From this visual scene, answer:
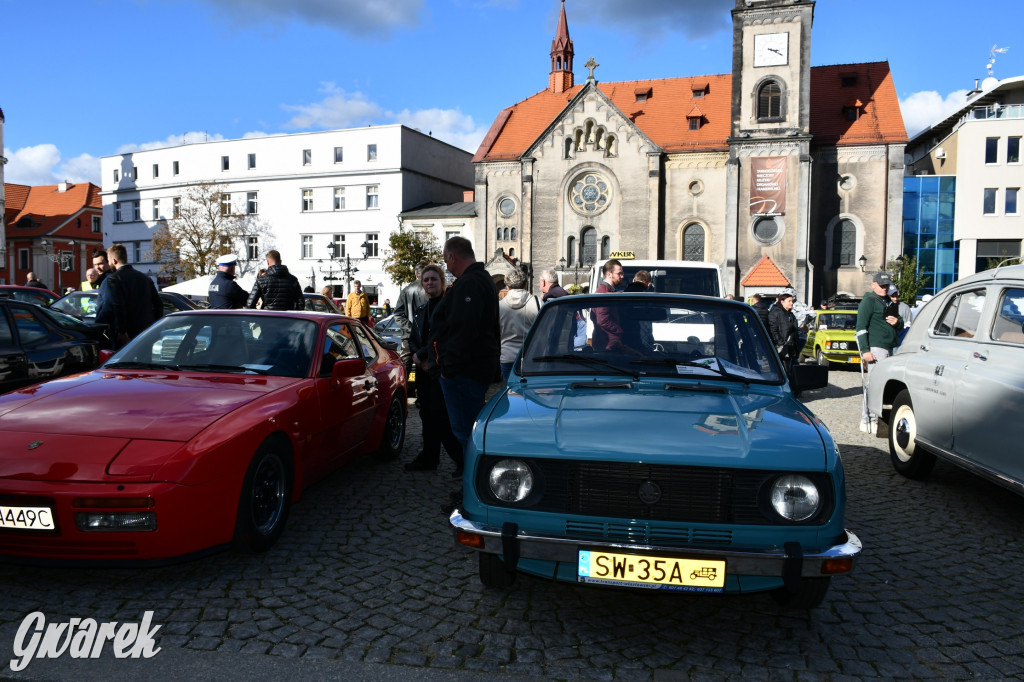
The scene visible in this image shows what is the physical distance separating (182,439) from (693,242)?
42411 millimetres

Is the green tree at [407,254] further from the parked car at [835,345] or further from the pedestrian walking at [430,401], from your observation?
the pedestrian walking at [430,401]

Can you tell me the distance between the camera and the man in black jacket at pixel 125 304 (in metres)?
8.09

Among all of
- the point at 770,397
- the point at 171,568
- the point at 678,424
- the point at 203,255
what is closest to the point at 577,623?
the point at 678,424

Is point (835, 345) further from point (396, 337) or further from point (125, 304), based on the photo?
point (125, 304)

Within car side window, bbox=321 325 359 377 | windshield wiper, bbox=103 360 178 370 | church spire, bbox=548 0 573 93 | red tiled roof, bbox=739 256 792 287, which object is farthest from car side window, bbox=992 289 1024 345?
church spire, bbox=548 0 573 93

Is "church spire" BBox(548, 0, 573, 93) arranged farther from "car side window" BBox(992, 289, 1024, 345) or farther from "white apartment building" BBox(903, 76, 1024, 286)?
"car side window" BBox(992, 289, 1024, 345)

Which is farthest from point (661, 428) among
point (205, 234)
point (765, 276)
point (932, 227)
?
point (205, 234)

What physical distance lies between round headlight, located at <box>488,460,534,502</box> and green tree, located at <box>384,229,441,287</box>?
46.0 m

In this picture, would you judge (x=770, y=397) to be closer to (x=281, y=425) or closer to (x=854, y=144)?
(x=281, y=425)

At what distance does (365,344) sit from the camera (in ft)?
22.3

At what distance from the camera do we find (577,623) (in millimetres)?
3658

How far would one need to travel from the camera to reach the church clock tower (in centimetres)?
3981

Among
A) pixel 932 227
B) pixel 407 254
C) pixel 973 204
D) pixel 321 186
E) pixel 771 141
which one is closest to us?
pixel 771 141

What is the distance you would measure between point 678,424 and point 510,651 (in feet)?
4.29
